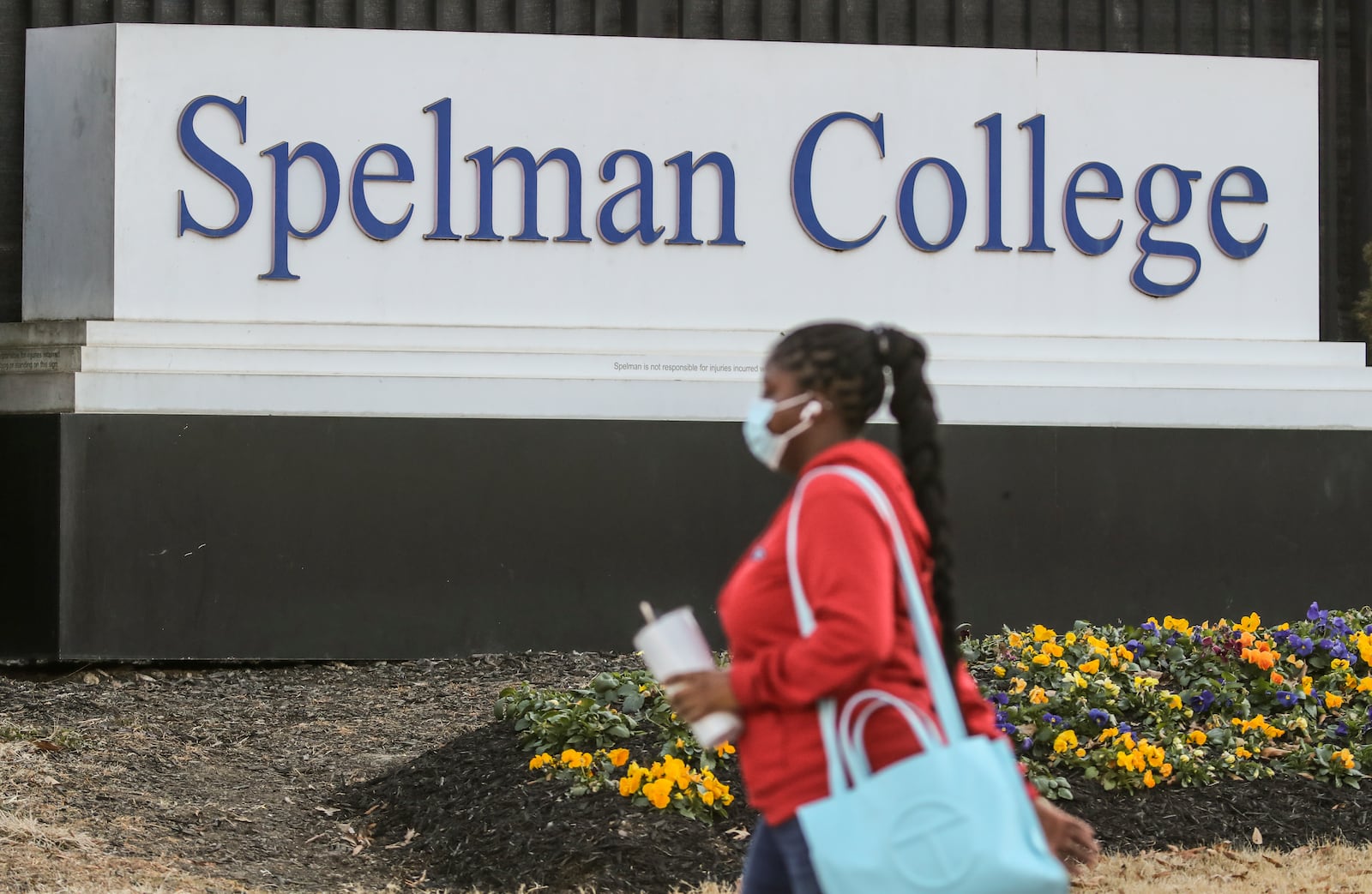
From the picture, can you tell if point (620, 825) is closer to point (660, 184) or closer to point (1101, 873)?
point (1101, 873)

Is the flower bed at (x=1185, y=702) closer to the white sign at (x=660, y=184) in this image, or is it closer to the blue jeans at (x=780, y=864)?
the blue jeans at (x=780, y=864)

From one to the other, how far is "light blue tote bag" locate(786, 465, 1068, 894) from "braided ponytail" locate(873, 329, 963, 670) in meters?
0.26

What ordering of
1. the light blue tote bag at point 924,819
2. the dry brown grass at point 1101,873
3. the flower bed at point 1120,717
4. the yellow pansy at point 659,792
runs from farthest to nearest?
the flower bed at point 1120,717
the yellow pansy at point 659,792
the dry brown grass at point 1101,873
the light blue tote bag at point 924,819

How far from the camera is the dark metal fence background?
Result: 9570 millimetres

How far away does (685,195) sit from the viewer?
9.64 meters

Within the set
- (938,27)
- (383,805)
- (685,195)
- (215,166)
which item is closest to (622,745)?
(383,805)

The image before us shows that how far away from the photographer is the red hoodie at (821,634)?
2.48 meters

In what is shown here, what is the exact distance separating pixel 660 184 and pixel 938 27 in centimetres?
202

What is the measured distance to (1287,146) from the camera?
33.6 feet

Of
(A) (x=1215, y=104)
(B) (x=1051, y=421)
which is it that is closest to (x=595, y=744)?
(B) (x=1051, y=421)

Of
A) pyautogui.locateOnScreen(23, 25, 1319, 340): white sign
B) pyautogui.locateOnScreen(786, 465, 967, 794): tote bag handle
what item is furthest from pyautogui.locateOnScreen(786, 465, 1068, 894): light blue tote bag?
pyautogui.locateOnScreen(23, 25, 1319, 340): white sign

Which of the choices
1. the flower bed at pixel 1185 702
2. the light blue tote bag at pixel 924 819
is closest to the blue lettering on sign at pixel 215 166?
the flower bed at pixel 1185 702

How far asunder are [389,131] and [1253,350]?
5.21 metres

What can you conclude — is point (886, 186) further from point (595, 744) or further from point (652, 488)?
point (595, 744)
